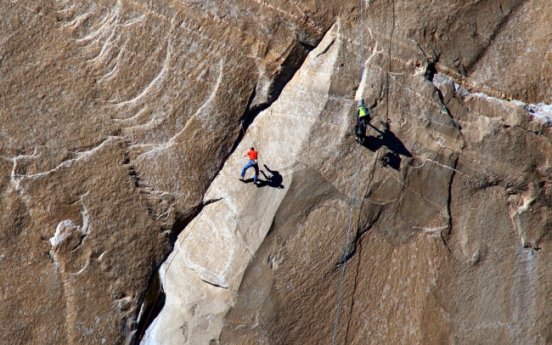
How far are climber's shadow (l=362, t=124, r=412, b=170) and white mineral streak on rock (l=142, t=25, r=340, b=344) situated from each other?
0.74m

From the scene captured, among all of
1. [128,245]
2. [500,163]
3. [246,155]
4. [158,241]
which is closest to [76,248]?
[128,245]

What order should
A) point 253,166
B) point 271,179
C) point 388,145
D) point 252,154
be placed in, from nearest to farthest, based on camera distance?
point 252,154 < point 253,166 < point 271,179 < point 388,145

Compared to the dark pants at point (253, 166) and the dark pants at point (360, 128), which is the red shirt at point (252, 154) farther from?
the dark pants at point (360, 128)

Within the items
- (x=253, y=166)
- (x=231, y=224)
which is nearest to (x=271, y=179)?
(x=253, y=166)

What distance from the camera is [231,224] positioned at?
18.8 ft

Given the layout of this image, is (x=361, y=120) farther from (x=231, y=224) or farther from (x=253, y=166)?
(x=231, y=224)

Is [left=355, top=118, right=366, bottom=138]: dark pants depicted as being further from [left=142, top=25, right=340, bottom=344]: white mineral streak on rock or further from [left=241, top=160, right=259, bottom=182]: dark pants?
[left=241, top=160, right=259, bottom=182]: dark pants

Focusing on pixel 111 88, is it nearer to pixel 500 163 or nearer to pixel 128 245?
pixel 128 245

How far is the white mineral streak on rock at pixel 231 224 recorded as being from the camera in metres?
5.65

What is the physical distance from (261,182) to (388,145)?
1.63 m

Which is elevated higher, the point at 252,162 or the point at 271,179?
the point at 252,162

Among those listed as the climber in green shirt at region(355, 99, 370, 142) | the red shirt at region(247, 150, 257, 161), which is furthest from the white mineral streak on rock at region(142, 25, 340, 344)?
the climber in green shirt at region(355, 99, 370, 142)

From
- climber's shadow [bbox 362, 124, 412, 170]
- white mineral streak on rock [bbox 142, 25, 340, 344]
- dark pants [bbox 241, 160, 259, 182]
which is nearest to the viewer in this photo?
dark pants [bbox 241, 160, 259, 182]

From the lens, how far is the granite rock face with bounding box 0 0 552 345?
18.2ft
